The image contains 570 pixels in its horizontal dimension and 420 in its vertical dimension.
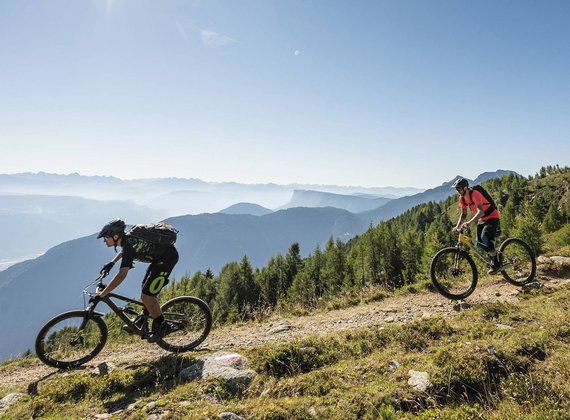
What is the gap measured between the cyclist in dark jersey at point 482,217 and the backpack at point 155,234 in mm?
9433

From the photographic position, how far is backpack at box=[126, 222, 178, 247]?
25.5ft

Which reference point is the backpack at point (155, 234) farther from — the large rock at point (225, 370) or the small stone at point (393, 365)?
the small stone at point (393, 365)

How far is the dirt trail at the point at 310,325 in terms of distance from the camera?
8.38m

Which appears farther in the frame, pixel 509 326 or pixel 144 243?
pixel 144 243

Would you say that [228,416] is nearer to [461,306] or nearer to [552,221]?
[461,306]

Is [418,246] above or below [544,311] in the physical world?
below

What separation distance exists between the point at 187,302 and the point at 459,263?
9460 mm

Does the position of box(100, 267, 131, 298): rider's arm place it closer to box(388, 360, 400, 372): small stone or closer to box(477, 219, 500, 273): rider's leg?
box(388, 360, 400, 372): small stone

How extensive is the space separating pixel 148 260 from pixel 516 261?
1265cm

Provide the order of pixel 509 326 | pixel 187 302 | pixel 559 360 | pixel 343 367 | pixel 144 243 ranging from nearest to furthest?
pixel 559 360 < pixel 343 367 < pixel 509 326 < pixel 144 243 < pixel 187 302

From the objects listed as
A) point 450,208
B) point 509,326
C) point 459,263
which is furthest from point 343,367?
point 450,208

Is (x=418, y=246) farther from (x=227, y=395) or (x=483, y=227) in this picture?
(x=227, y=395)

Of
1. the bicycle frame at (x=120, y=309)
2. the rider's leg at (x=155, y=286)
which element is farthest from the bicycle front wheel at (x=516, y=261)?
the bicycle frame at (x=120, y=309)

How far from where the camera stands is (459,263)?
1148cm
